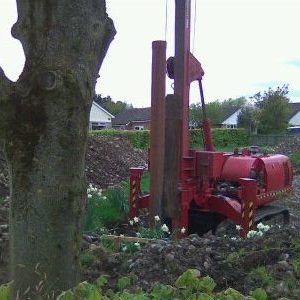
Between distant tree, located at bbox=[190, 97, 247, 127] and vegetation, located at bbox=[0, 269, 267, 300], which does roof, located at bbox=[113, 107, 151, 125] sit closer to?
distant tree, located at bbox=[190, 97, 247, 127]

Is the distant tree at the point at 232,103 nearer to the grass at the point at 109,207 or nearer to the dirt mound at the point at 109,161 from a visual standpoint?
the dirt mound at the point at 109,161

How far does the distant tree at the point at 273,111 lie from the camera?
202 ft

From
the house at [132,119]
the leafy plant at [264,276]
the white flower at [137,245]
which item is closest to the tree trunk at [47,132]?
the leafy plant at [264,276]

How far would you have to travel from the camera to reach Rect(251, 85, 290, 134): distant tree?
6159 centimetres

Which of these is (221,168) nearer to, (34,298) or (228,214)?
(228,214)

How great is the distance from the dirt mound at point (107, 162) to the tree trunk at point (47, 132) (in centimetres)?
866

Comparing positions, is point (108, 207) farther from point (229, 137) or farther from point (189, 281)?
point (229, 137)

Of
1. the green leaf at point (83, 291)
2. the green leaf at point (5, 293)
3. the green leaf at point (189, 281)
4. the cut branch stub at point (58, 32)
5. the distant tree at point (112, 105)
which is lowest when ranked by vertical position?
the green leaf at point (5, 293)

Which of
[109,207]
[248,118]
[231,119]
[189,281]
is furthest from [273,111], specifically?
[189,281]

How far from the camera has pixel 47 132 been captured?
3.14m

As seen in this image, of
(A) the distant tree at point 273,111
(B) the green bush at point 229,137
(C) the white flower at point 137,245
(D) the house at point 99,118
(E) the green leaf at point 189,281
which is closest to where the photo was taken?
(E) the green leaf at point 189,281

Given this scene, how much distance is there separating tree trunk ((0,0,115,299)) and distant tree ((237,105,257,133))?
63.5m

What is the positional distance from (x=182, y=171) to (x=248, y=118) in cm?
6385

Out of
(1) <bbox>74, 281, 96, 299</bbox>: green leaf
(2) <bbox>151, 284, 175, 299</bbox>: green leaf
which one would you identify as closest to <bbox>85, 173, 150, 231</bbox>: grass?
(2) <bbox>151, 284, 175, 299</bbox>: green leaf
